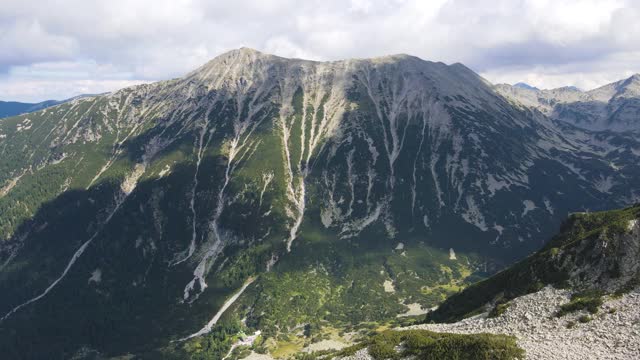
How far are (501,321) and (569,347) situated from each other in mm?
18957

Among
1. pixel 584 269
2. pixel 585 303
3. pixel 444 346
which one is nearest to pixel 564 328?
pixel 585 303

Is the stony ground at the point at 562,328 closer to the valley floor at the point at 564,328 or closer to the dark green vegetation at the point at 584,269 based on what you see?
the valley floor at the point at 564,328

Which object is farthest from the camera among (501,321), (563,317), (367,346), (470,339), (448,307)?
(448,307)

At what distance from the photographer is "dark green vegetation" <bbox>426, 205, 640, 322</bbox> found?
103062 millimetres

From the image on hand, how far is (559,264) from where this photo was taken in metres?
117

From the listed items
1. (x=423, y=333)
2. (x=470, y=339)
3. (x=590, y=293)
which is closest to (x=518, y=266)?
(x=590, y=293)

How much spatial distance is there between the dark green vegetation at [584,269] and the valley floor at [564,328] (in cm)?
325

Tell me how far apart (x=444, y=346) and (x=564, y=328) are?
76.9 ft

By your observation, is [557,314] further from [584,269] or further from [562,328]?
[584,269]

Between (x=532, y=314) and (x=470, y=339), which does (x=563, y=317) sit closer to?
(x=532, y=314)

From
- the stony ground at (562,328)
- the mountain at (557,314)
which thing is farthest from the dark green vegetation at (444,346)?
the stony ground at (562,328)

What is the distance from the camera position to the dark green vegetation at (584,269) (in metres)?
→ 103

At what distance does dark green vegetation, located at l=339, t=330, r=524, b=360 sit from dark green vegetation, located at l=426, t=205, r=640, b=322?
19.1 meters

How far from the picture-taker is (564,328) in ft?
309
